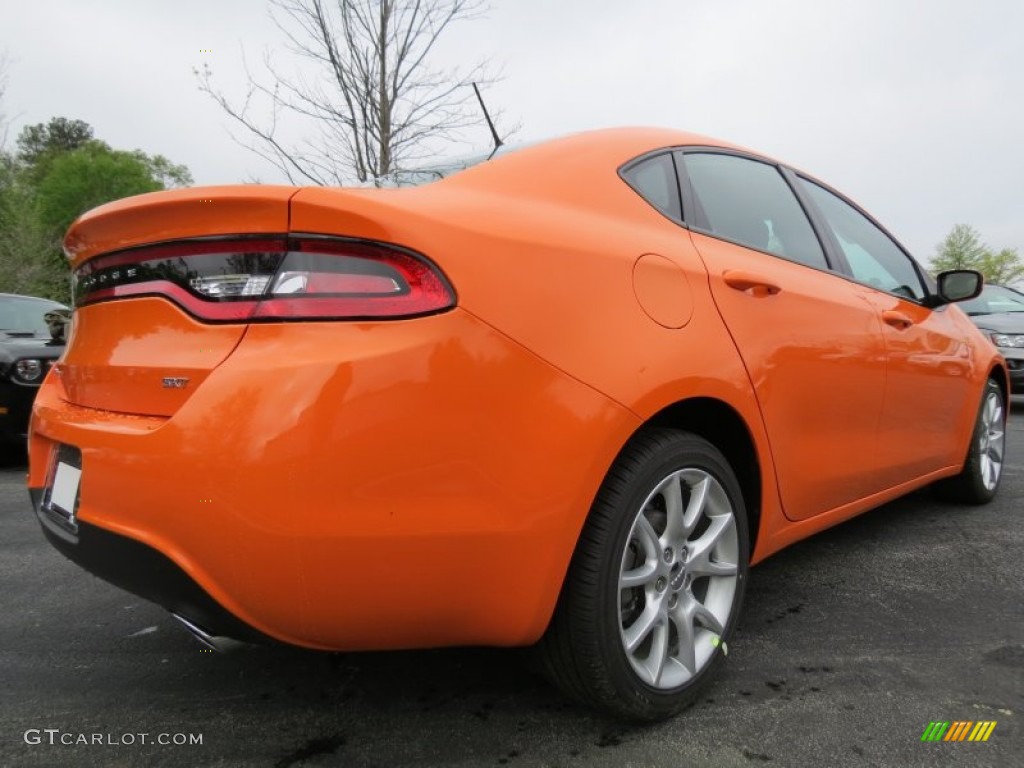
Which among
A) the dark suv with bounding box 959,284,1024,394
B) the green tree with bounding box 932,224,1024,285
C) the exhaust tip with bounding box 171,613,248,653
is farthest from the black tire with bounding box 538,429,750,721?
the green tree with bounding box 932,224,1024,285

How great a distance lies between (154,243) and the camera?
1552 millimetres

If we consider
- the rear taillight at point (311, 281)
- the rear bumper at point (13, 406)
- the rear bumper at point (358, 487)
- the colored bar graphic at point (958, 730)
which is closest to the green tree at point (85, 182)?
the rear bumper at point (13, 406)

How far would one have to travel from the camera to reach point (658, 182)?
81.8 inches

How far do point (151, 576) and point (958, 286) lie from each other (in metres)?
3.45

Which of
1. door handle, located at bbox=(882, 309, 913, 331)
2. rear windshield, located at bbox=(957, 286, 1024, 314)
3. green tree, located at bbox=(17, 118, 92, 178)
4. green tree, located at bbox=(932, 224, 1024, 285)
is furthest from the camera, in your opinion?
green tree, located at bbox=(17, 118, 92, 178)

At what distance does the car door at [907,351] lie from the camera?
2766mm

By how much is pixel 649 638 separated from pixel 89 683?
5.22 feet

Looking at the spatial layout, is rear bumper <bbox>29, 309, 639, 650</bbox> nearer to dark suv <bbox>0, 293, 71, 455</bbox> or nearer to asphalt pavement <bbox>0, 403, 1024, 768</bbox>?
asphalt pavement <bbox>0, 403, 1024, 768</bbox>

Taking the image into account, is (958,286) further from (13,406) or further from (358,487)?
(13,406)

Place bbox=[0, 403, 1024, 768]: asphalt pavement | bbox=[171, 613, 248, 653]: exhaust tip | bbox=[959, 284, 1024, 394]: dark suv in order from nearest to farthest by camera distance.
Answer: bbox=[171, 613, 248, 653]: exhaust tip < bbox=[0, 403, 1024, 768]: asphalt pavement < bbox=[959, 284, 1024, 394]: dark suv

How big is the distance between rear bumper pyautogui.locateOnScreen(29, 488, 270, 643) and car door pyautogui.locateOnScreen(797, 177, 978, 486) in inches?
92.8

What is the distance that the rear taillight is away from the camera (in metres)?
1.38

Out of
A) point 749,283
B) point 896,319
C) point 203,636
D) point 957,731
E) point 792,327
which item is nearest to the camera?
point 203,636

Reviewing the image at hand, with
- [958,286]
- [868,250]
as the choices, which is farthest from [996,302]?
[868,250]
